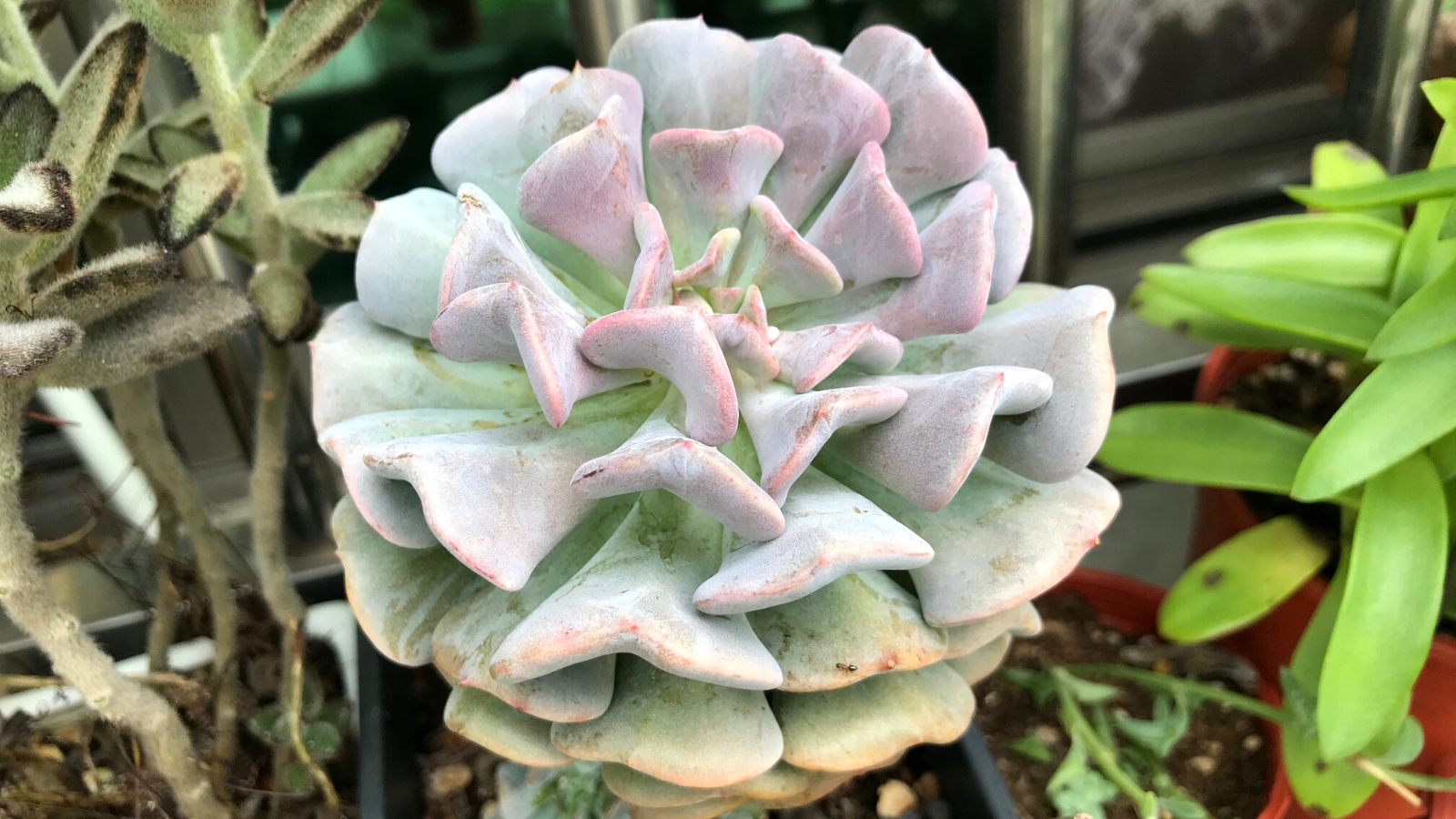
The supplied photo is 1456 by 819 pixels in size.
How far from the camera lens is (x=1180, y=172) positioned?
1068 mm

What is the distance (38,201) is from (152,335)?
9 cm

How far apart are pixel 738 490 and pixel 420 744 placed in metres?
0.41

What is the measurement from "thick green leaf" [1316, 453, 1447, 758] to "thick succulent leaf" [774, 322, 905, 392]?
0.34m

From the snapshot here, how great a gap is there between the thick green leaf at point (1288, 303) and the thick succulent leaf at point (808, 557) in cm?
39

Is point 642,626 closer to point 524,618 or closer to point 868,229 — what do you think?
point 524,618

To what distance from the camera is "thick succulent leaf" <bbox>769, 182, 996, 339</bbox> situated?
0.38m

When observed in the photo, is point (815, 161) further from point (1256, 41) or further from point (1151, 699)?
point (1256, 41)

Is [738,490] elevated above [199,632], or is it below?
above

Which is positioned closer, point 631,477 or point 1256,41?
point 631,477

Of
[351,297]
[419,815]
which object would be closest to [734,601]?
[419,815]

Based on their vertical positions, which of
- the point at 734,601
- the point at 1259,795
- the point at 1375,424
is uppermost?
the point at 734,601

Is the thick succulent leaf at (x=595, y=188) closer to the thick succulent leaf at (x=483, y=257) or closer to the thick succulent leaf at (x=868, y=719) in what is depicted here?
the thick succulent leaf at (x=483, y=257)

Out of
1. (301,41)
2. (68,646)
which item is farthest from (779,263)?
A: (68,646)

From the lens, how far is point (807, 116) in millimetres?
Result: 413
